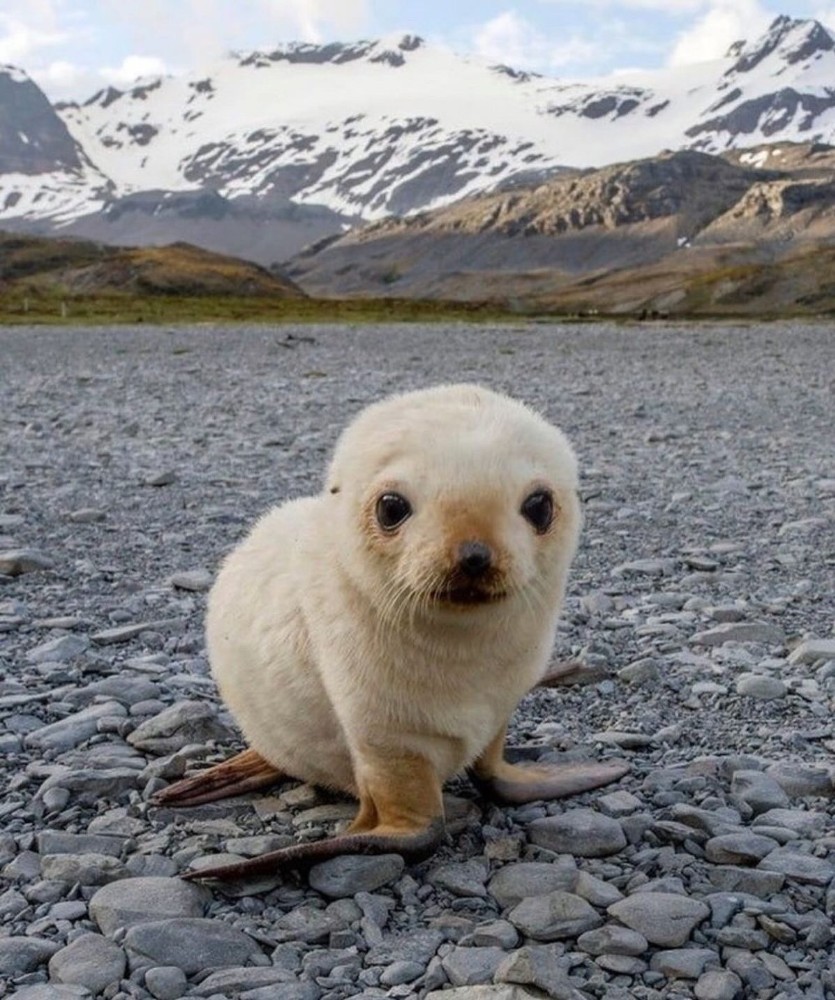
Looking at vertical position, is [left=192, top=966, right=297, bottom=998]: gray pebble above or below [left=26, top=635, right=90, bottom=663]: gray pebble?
above

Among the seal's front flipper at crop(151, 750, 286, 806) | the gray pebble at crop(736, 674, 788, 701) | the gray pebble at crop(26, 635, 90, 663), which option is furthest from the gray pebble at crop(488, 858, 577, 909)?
the gray pebble at crop(26, 635, 90, 663)

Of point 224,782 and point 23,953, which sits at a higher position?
point 23,953

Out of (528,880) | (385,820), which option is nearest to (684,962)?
(528,880)

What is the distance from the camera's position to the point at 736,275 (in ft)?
→ 370

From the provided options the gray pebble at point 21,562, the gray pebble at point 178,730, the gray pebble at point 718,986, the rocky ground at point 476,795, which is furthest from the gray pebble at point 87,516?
the gray pebble at point 718,986

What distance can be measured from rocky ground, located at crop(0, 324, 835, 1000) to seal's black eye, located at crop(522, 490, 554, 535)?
1094 millimetres

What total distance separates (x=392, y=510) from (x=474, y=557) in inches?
16.2

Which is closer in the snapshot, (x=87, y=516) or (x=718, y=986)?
(x=718, y=986)

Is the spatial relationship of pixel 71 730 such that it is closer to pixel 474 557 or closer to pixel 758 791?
pixel 474 557

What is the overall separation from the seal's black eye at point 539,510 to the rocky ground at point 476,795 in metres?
1.09

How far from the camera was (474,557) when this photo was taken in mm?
3811

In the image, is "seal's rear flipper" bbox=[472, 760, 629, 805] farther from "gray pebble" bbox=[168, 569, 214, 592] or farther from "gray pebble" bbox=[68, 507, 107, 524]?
"gray pebble" bbox=[68, 507, 107, 524]

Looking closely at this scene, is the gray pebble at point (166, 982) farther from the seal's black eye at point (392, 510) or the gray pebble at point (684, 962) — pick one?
the seal's black eye at point (392, 510)

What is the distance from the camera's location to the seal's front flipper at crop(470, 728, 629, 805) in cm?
480
